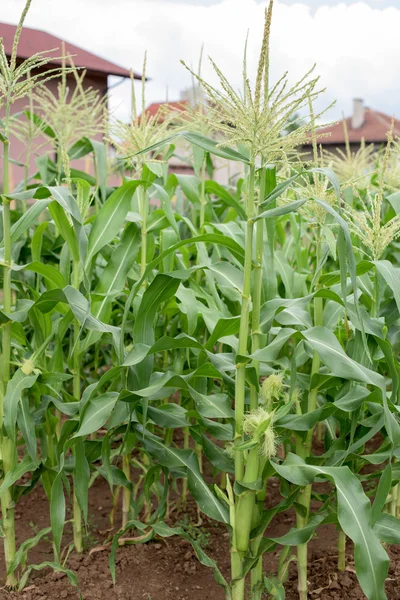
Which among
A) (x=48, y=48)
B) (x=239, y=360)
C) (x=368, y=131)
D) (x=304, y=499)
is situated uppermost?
(x=48, y=48)

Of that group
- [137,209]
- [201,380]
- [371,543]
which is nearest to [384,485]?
[371,543]

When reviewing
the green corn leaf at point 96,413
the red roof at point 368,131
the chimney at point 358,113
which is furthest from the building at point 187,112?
the chimney at point 358,113

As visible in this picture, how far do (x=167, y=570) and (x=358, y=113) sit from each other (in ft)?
129

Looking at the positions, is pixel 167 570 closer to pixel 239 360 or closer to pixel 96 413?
pixel 96 413

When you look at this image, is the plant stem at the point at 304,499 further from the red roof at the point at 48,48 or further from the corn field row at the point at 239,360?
the red roof at the point at 48,48

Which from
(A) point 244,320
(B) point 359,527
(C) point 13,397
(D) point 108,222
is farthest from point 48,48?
(B) point 359,527

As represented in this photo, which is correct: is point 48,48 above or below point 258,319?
above

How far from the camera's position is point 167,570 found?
2914 millimetres

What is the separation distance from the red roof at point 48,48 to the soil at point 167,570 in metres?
17.8

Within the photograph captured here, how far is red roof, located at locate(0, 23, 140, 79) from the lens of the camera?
20016mm

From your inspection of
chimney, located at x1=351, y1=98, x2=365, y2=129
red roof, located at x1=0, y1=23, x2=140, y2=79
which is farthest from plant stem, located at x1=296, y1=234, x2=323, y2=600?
chimney, located at x1=351, y1=98, x2=365, y2=129

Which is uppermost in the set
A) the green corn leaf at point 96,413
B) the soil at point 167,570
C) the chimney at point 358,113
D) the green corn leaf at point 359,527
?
the green corn leaf at point 96,413

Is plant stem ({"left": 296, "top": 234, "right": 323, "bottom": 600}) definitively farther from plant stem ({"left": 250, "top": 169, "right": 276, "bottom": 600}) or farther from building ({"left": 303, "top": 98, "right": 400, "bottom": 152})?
building ({"left": 303, "top": 98, "right": 400, "bottom": 152})

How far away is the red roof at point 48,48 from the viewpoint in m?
20.0
